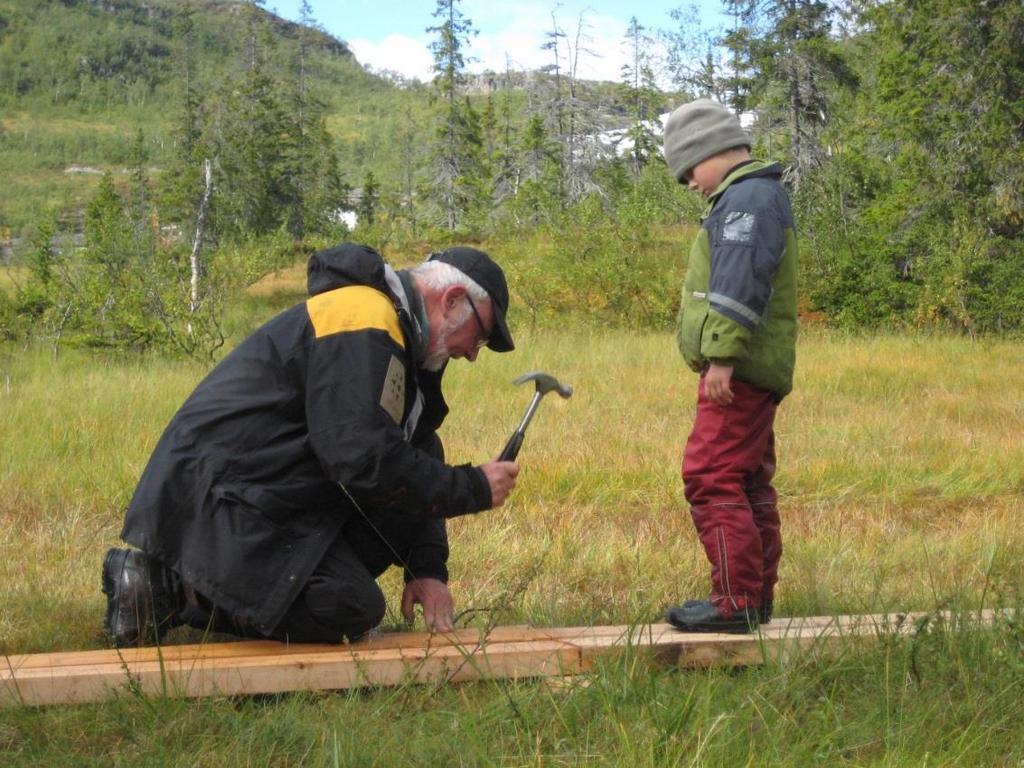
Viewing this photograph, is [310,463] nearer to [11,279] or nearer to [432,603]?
[432,603]

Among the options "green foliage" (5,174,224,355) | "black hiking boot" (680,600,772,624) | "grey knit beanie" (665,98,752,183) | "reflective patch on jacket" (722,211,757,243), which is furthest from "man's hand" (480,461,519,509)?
"green foliage" (5,174,224,355)

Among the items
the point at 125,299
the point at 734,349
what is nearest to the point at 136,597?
the point at 734,349

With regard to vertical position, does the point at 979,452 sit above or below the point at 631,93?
below

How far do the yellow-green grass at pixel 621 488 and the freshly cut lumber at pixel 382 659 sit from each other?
0.19m

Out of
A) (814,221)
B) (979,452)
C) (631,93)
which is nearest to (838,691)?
(979,452)

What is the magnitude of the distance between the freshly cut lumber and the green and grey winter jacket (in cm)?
88

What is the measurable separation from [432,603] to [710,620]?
3.02 ft

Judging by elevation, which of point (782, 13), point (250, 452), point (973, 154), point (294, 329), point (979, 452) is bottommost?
point (979, 452)

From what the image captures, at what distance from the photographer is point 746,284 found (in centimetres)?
379

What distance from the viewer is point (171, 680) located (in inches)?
127

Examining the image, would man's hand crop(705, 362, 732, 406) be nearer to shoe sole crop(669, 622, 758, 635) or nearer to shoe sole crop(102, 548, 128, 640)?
shoe sole crop(669, 622, 758, 635)

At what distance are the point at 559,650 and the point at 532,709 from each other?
36 centimetres

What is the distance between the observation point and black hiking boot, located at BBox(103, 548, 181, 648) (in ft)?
12.1

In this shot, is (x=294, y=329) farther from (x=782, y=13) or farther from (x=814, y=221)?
(x=782, y=13)
